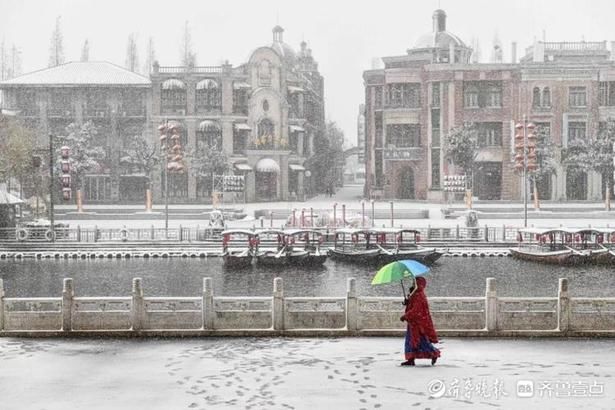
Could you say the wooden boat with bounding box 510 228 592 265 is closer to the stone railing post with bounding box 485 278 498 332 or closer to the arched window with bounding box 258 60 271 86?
the stone railing post with bounding box 485 278 498 332

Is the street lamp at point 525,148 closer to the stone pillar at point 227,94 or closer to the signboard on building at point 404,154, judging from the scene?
the signboard on building at point 404,154

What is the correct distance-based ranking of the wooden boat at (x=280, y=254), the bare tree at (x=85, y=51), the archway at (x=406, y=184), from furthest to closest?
the bare tree at (x=85, y=51) < the archway at (x=406, y=184) < the wooden boat at (x=280, y=254)

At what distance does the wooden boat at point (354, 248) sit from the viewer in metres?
30.8

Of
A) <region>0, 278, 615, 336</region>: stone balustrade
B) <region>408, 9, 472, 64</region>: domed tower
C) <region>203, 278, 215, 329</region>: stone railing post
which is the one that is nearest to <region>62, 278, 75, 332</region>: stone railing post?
<region>0, 278, 615, 336</region>: stone balustrade

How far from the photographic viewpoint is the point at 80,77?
179 feet

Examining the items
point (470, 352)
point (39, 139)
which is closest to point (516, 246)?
point (470, 352)

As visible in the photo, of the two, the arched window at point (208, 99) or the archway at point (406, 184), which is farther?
the archway at point (406, 184)

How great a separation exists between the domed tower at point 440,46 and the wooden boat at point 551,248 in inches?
968

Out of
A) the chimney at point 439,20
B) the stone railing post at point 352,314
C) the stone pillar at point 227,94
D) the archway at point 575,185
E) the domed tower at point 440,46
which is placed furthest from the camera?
the chimney at point 439,20

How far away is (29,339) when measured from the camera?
14.4 m

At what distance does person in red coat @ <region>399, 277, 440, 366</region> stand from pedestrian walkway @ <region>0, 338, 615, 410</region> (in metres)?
0.19

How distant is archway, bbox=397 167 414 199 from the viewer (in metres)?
54.4

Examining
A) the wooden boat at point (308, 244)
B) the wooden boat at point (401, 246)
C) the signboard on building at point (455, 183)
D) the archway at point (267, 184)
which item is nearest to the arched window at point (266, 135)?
the archway at point (267, 184)

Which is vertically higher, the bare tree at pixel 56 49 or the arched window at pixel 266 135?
the bare tree at pixel 56 49
